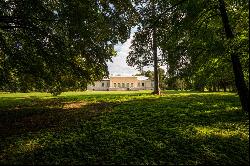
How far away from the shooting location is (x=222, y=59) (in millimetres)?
14078

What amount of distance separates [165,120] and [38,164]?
664cm

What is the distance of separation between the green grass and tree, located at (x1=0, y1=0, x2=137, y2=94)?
3.12m

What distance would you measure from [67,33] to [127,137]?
8.02 m

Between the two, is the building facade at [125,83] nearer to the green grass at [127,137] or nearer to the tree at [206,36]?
the tree at [206,36]

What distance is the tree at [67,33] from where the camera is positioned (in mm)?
16156

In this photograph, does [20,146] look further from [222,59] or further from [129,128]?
[222,59]

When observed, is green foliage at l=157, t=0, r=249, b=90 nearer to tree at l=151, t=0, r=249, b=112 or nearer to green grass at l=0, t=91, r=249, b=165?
tree at l=151, t=0, r=249, b=112

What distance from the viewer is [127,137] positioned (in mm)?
11367

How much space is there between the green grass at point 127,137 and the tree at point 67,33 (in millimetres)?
3119

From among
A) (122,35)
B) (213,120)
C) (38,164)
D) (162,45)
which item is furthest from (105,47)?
(38,164)

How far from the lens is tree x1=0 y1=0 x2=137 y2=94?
16.2 metres

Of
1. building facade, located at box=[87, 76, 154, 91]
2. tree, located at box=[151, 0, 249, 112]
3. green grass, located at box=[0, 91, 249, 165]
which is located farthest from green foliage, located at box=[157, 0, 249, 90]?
building facade, located at box=[87, 76, 154, 91]

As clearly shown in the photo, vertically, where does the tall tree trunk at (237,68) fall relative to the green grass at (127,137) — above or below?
above

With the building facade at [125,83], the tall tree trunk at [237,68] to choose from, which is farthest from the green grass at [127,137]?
the building facade at [125,83]
